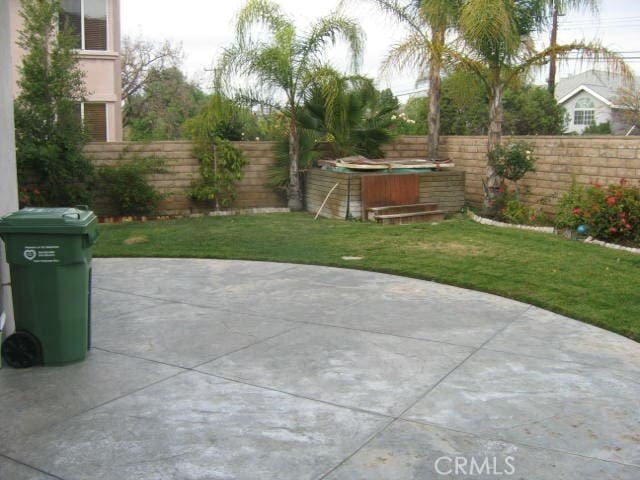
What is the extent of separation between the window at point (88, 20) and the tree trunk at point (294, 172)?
7215 mm

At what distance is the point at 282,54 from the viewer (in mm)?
14789

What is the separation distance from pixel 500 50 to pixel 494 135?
167 centimetres

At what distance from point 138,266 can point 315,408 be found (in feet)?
18.4

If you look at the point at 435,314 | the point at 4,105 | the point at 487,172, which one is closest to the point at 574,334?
the point at 435,314

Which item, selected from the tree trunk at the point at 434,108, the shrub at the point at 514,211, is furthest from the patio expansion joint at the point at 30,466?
the tree trunk at the point at 434,108

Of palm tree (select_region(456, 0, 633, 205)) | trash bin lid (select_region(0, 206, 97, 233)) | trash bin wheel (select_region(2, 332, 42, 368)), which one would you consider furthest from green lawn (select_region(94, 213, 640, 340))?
trash bin wheel (select_region(2, 332, 42, 368))

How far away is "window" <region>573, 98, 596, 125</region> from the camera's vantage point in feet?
159

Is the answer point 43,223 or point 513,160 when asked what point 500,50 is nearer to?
point 513,160

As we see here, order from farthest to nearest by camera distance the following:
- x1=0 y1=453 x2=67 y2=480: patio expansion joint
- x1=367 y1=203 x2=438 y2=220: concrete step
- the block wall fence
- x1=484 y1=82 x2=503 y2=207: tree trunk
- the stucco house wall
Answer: the stucco house wall, x1=367 y1=203 x2=438 y2=220: concrete step, x1=484 y1=82 x2=503 y2=207: tree trunk, the block wall fence, x1=0 y1=453 x2=67 y2=480: patio expansion joint

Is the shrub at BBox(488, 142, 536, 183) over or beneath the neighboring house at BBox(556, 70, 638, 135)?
beneath

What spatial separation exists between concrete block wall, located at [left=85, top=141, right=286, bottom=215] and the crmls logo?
39.2 ft

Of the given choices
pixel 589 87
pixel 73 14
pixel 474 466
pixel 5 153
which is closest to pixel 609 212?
pixel 474 466

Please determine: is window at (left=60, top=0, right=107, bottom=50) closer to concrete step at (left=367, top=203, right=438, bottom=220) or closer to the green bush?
the green bush

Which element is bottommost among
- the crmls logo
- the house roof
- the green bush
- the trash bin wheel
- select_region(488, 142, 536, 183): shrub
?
the crmls logo
